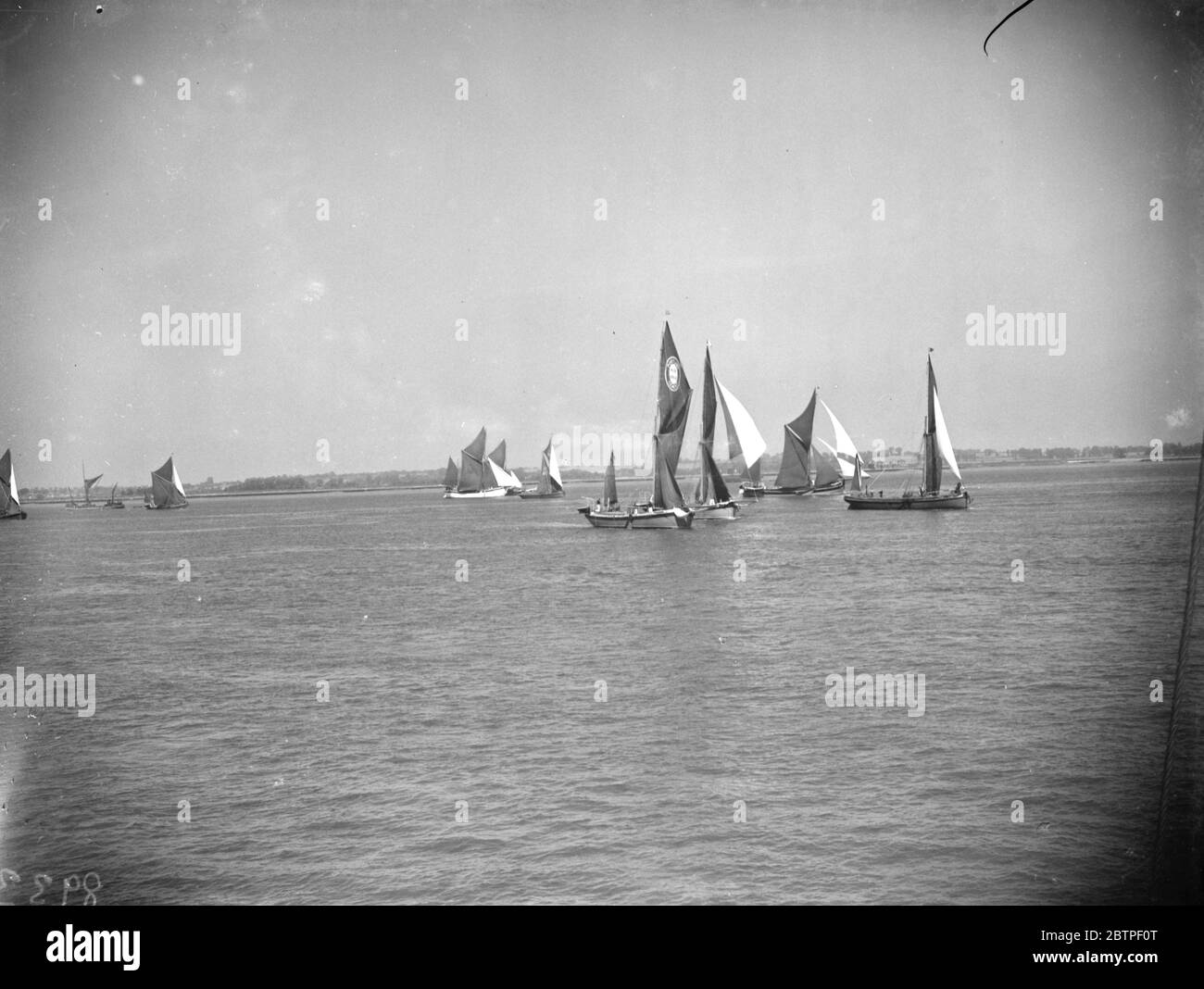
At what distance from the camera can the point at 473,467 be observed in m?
81.5

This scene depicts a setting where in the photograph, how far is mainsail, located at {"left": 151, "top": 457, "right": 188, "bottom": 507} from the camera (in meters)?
80.1

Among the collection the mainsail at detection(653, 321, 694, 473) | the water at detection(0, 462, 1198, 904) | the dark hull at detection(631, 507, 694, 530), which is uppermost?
the mainsail at detection(653, 321, 694, 473)

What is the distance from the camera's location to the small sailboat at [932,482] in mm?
42875

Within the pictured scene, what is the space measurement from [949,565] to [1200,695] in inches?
876

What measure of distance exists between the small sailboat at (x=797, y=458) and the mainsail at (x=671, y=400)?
28932mm

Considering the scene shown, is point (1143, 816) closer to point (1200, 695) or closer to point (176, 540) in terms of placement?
point (1200, 695)

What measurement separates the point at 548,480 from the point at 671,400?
51.7 metres

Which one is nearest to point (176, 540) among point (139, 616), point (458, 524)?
point (458, 524)

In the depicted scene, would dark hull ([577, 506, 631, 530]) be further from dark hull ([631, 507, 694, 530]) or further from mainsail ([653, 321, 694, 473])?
mainsail ([653, 321, 694, 473])

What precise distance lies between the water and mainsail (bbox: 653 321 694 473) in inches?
271

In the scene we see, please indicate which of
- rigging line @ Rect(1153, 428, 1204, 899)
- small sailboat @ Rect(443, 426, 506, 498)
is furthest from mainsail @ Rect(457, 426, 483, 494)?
rigging line @ Rect(1153, 428, 1204, 899)

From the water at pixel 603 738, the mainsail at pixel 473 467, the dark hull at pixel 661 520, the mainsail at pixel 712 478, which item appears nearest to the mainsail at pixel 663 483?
the dark hull at pixel 661 520

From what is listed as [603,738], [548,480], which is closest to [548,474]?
[548,480]

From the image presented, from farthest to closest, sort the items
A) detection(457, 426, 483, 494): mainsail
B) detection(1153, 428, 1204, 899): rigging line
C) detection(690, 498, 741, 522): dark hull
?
1. detection(457, 426, 483, 494): mainsail
2. detection(690, 498, 741, 522): dark hull
3. detection(1153, 428, 1204, 899): rigging line
